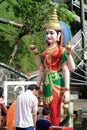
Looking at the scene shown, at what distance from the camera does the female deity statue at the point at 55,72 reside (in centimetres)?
950

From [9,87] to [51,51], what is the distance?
16.7 ft

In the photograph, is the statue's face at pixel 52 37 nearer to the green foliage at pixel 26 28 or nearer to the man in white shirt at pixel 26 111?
the man in white shirt at pixel 26 111

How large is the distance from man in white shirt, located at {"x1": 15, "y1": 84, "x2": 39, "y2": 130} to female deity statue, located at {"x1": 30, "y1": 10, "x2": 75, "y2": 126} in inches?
31.8

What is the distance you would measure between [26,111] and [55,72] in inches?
49.0

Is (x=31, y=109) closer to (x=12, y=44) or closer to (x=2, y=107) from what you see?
Answer: (x=2, y=107)

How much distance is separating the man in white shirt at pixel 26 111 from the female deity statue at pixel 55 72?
2.65 feet

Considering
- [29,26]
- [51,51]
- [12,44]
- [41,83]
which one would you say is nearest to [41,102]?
[41,83]

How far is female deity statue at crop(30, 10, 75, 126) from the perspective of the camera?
31.2ft

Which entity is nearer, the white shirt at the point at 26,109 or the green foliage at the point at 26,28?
the white shirt at the point at 26,109

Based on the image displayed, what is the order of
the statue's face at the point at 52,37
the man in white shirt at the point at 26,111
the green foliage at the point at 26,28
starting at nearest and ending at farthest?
1. the man in white shirt at the point at 26,111
2. the statue's face at the point at 52,37
3. the green foliage at the point at 26,28

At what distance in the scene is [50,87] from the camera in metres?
9.58

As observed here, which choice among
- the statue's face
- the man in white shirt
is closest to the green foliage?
the statue's face

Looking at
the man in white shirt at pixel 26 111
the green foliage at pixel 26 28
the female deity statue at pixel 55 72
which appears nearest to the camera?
the man in white shirt at pixel 26 111

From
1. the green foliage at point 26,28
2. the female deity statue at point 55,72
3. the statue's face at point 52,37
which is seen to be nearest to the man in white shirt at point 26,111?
the female deity statue at point 55,72
